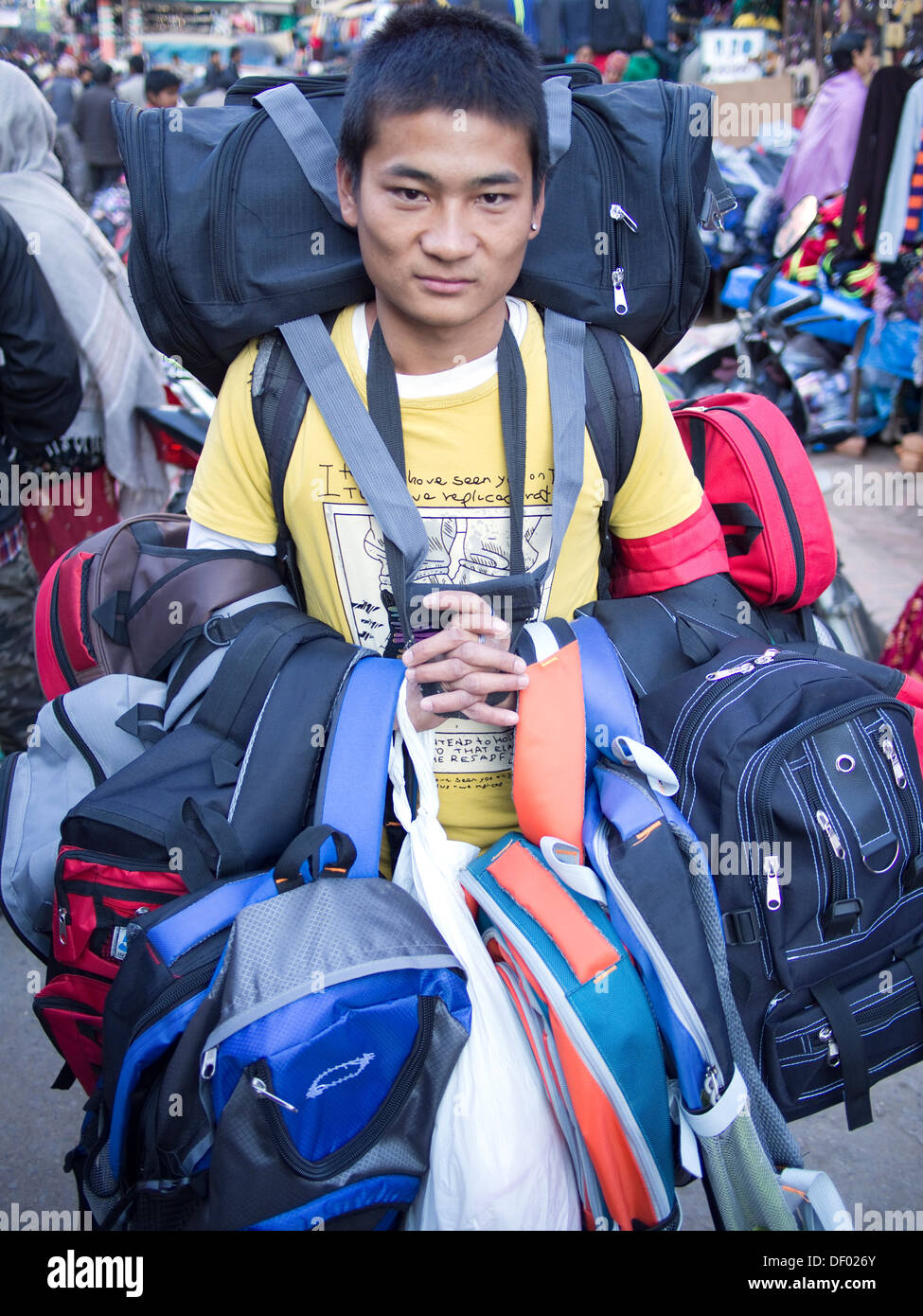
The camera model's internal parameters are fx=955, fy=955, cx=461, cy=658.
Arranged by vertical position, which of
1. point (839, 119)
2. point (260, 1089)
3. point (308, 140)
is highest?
point (839, 119)

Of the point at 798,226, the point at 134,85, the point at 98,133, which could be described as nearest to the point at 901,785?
the point at 798,226

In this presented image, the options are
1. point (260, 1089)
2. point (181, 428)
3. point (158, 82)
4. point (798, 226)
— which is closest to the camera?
point (260, 1089)

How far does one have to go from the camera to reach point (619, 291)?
1500 millimetres

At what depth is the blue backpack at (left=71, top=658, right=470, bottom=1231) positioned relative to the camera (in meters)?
1.09

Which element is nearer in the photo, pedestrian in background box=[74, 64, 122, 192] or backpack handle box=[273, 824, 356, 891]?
backpack handle box=[273, 824, 356, 891]

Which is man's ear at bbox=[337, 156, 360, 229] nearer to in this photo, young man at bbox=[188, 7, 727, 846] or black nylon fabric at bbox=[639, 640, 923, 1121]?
young man at bbox=[188, 7, 727, 846]

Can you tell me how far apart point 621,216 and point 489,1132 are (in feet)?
4.36

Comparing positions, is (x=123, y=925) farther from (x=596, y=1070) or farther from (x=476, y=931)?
(x=596, y=1070)

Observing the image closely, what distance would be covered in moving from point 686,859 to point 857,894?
9.6 inches

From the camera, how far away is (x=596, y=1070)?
3.79 feet

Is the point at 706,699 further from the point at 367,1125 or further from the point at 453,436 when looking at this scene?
the point at 367,1125

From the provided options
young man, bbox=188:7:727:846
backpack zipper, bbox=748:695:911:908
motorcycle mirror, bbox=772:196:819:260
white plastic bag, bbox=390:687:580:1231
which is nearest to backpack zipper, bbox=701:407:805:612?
young man, bbox=188:7:727:846

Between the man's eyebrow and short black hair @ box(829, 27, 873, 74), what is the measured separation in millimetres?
6809

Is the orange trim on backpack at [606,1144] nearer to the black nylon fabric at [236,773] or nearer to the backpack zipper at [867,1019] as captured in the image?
the backpack zipper at [867,1019]
